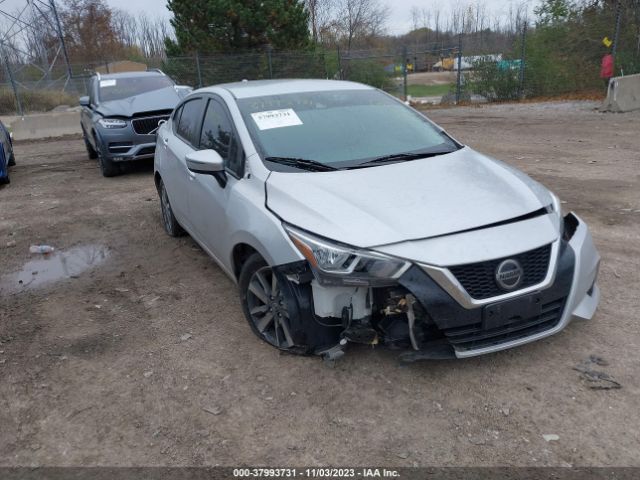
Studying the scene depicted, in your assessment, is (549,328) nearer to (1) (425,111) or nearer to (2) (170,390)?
(2) (170,390)

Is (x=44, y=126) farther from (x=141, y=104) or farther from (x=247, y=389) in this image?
(x=247, y=389)

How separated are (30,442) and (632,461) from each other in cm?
297

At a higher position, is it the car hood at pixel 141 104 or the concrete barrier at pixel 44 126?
the car hood at pixel 141 104

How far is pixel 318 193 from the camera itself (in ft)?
10.6

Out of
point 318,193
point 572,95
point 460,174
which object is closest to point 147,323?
point 318,193

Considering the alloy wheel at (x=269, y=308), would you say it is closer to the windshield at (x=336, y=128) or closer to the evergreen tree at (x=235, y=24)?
the windshield at (x=336, y=128)

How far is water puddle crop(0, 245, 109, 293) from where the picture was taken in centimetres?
491

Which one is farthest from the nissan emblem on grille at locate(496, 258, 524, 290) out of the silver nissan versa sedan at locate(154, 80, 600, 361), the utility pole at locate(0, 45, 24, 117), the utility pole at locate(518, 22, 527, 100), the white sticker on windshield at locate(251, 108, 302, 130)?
the utility pole at locate(0, 45, 24, 117)

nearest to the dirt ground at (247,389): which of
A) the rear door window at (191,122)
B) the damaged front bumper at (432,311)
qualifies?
the damaged front bumper at (432,311)

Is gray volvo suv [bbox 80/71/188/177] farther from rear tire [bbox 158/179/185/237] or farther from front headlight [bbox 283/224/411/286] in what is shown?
front headlight [bbox 283/224/411/286]

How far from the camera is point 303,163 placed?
363cm

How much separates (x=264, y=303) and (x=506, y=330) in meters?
1.50

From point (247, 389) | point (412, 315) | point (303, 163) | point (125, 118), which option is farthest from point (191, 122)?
point (125, 118)

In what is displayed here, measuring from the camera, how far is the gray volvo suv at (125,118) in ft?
29.5
